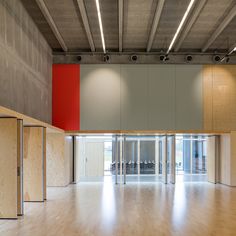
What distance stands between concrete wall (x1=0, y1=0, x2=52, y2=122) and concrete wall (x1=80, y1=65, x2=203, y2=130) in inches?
90.9

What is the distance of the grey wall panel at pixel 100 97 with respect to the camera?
17.5m

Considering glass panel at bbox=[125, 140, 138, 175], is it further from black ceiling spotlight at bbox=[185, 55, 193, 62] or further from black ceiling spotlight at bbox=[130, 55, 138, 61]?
black ceiling spotlight at bbox=[185, 55, 193, 62]

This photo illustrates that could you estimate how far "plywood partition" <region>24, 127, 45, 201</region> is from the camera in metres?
11.9

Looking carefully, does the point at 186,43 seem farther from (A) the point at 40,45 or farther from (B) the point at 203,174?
(B) the point at 203,174

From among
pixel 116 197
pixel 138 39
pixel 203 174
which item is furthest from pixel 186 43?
pixel 203 174

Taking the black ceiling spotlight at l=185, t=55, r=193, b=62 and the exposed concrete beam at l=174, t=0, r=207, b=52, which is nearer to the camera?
the exposed concrete beam at l=174, t=0, r=207, b=52

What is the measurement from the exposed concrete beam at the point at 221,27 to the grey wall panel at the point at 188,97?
1.27 m

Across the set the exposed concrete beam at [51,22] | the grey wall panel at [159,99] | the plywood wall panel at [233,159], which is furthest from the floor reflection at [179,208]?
the exposed concrete beam at [51,22]

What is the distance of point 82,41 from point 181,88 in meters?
5.07

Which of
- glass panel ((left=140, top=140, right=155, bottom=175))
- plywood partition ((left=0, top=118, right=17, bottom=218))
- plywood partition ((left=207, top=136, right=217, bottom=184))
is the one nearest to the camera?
plywood partition ((left=0, top=118, right=17, bottom=218))

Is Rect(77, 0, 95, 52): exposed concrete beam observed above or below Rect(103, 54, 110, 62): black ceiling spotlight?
above

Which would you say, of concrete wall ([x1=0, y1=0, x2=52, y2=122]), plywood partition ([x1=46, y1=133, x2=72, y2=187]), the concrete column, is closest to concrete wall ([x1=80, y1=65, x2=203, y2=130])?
plywood partition ([x1=46, y1=133, x2=72, y2=187])

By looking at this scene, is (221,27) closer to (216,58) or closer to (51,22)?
(216,58)

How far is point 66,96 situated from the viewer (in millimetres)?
17578
